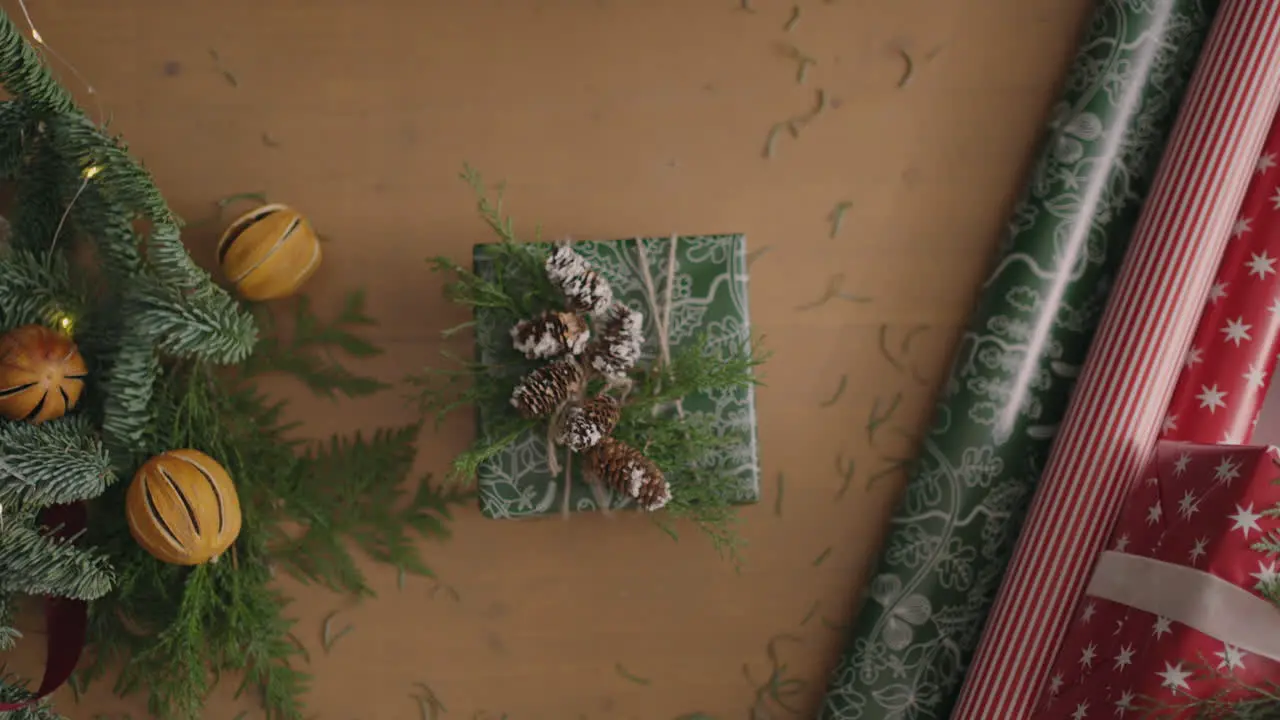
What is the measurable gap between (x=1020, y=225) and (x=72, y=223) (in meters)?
0.99

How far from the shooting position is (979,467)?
1010mm

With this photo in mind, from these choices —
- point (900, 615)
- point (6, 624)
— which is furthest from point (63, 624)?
point (900, 615)

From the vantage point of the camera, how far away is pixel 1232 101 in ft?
3.16

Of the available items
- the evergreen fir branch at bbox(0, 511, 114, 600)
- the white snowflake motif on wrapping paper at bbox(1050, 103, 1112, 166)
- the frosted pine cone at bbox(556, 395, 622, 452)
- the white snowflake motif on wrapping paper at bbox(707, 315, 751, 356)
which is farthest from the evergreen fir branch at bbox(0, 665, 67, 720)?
the white snowflake motif on wrapping paper at bbox(1050, 103, 1112, 166)

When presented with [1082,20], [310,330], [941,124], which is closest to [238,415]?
[310,330]

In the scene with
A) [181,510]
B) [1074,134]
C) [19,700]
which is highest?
[1074,134]

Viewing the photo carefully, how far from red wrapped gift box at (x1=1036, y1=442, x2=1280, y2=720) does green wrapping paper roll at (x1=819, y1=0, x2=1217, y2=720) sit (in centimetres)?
12

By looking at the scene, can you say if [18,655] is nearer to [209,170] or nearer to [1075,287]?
[209,170]

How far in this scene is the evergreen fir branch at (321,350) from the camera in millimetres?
1069

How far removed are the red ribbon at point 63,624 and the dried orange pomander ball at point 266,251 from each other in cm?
29

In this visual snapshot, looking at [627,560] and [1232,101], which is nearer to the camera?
[1232,101]

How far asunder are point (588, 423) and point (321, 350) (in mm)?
363

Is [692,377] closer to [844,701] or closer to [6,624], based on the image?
[844,701]

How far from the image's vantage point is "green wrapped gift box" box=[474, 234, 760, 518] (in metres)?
0.97
